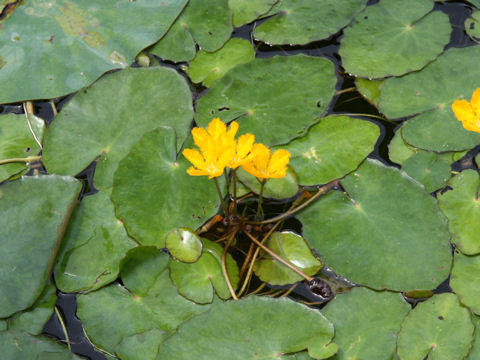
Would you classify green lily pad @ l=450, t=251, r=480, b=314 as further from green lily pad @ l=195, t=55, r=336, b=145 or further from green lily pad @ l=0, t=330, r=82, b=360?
green lily pad @ l=0, t=330, r=82, b=360

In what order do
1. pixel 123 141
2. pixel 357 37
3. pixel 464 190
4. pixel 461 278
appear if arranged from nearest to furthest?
pixel 461 278, pixel 464 190, pixel 123 141, pixel 357 37

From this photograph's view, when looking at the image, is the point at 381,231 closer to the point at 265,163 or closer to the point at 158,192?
the point at 265,163

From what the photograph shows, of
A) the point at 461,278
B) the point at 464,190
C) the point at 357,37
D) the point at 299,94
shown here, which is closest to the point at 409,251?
the point at 461,278

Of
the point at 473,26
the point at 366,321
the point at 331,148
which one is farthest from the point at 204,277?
the point at 473,26

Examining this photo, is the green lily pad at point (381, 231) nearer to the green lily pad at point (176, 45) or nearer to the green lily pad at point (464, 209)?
the green lily pad at point (464, 209)

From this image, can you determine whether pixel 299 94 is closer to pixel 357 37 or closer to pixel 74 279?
pixel 357 37
